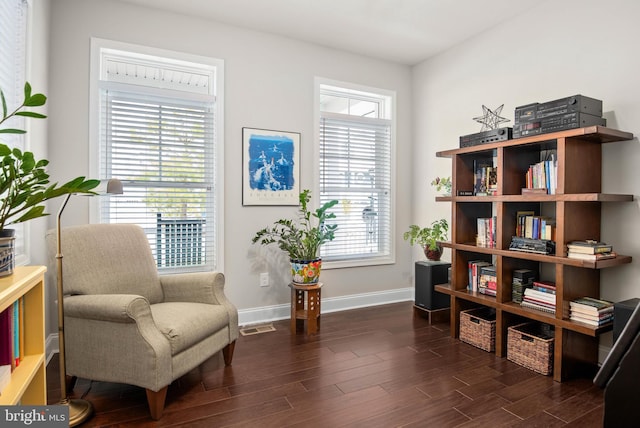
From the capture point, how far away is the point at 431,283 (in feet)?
11.4

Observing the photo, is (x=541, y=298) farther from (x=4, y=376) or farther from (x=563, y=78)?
(x=4, y=376)

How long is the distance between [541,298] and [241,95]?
2.98m

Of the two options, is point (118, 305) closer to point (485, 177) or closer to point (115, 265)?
point (115, 265)

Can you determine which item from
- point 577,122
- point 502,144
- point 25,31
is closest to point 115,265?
point 25,31

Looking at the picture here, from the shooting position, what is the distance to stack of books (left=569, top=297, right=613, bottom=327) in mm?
2248

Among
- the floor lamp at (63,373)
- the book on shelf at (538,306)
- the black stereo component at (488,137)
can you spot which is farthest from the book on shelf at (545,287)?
the floor lamp at (63,373)

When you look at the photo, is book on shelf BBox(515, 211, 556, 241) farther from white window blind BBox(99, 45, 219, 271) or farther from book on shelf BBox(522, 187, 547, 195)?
white window blind BBox(99, 45, 219, 271)

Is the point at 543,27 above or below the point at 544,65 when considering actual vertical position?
above

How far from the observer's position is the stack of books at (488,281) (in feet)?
9.53

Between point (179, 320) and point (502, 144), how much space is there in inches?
100

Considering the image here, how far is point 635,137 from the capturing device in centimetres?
242

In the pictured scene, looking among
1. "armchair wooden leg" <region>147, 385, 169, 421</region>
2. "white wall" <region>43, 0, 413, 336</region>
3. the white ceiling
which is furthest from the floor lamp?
the white ceiling

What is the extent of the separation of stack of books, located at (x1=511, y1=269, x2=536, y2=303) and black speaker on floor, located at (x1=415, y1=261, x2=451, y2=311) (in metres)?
0.81

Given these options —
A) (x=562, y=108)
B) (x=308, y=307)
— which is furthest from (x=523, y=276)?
(x=308, y=307)
